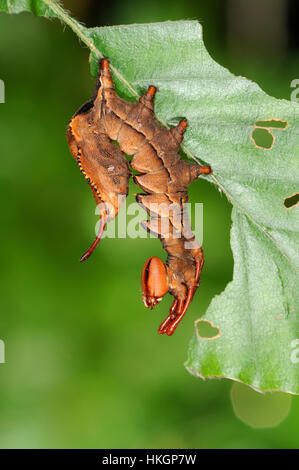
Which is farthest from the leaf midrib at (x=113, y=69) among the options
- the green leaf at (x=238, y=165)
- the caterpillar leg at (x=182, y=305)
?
the caterpillar leg at (x=182, y=305)

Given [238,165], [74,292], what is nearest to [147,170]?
[238,165]

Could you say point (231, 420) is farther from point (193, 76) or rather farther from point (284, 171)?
point (193, 76)

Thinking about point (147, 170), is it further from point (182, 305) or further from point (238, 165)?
point (182, 305)

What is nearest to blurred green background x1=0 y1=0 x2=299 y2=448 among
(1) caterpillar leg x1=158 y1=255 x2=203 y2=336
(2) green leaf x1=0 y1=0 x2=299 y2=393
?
(1) caterpillar leg x1=158 y1=255 x2=203 y2=336

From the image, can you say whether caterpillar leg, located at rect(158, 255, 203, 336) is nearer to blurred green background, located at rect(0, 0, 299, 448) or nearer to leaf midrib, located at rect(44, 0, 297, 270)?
leaf midrib, located at rect(44, 0, 297, 270)

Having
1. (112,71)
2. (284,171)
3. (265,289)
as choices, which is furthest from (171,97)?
(265,289)
